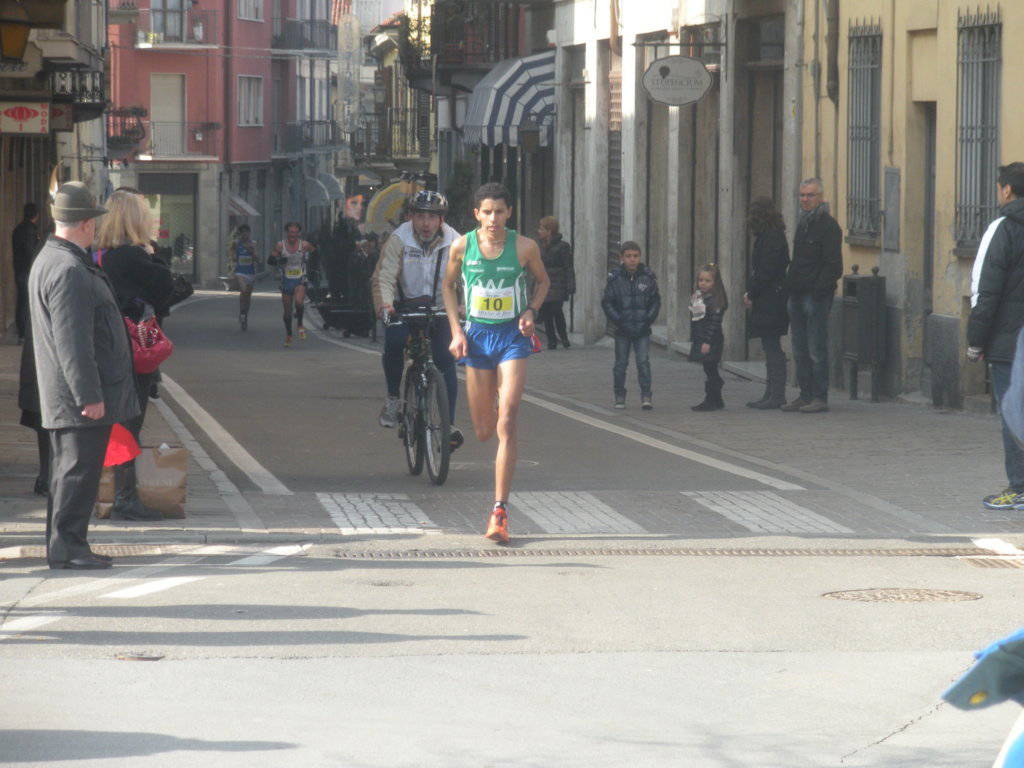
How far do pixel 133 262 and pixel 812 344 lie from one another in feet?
27.1

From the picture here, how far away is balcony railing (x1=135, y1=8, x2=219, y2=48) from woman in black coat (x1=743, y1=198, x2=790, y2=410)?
5455 cm

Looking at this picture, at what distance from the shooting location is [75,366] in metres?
8.67

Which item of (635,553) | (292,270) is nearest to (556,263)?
(292,270)

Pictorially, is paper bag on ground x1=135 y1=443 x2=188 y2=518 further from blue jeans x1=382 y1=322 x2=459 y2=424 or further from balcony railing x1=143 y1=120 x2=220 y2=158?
balcony railing x1=143 y1=120 x2=220 y2=158

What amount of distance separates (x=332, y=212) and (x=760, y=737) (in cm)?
8498

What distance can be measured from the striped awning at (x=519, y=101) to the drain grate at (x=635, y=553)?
23572 millimetres

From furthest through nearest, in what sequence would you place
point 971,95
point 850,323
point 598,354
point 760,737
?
point 598,354
point 850,323
point 971,95
point 760,737

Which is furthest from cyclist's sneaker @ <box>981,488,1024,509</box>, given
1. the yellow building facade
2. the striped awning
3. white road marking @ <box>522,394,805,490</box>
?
the striped awning

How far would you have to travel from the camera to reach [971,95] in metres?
17.3

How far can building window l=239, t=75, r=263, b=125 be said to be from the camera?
74.6 meters

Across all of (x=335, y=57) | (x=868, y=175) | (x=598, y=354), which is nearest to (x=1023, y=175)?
(x=868, y=175)

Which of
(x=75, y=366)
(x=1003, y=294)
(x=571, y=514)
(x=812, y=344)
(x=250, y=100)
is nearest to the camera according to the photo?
(x=75, y=366)

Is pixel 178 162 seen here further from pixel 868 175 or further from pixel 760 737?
pixel 760 737

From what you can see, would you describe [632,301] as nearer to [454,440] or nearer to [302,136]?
[454,440]
